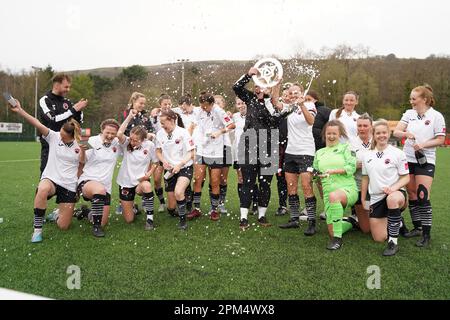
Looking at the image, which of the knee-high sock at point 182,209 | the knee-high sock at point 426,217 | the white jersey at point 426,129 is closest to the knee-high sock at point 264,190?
the knee-high sock at point 182,209

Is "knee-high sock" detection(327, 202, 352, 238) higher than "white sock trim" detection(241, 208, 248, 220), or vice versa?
"knee-high sock" detection(327, 202, 352, 238)

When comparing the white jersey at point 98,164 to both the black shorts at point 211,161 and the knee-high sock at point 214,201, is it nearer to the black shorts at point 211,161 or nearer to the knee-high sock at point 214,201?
the black shorts at point 211,161

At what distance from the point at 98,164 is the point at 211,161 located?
1914 millimetres

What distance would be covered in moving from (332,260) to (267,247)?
2.70 feet

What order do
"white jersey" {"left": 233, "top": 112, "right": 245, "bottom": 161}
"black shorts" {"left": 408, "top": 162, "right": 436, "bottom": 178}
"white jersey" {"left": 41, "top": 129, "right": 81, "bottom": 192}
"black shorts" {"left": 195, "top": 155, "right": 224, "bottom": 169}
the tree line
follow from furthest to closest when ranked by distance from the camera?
the tree line
"white jersey" {"left": 233, "top": 112, "right": 245, "bottom": 161}
"black shorts" {"left": 195, "top": 155, "right": 224, "bottom": 169}
"white jersey" {"left": 41, "top": 129, "right": 81, "bottom": 192}
"black shorts" {"left": 408, "top": 162, "right": 436, "bottom": 178}

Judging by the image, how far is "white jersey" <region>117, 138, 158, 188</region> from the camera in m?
6.23

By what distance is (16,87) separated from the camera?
236 feet

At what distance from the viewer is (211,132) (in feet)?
22.7

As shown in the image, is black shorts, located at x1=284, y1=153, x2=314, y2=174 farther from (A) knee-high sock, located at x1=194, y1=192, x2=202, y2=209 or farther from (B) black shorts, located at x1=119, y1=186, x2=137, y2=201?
(B) black shorts, located at x1=119, y1=186, x2=137, y2=201

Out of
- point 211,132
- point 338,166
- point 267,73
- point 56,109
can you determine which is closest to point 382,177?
point 338,166

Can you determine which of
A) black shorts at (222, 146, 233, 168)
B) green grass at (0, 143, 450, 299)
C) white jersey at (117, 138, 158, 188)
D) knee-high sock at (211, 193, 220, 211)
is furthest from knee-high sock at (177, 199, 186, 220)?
black shorts at (222, 146, 233, 168)

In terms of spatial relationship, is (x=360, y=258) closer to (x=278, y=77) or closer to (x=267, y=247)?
(x=267, y=247)

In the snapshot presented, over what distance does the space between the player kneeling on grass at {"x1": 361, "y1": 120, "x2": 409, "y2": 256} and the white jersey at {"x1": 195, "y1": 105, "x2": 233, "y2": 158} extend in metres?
2.55
